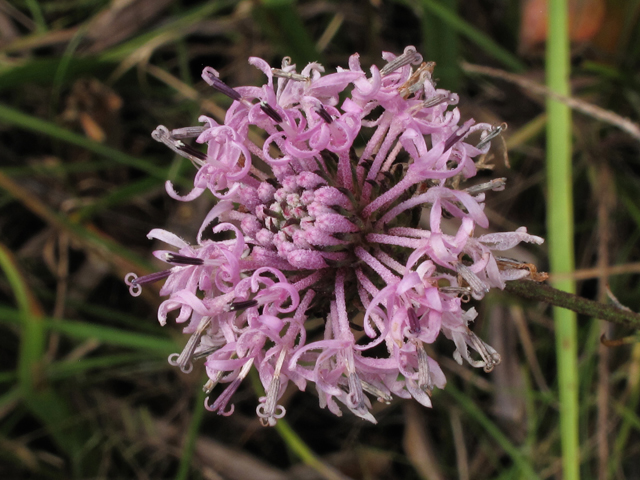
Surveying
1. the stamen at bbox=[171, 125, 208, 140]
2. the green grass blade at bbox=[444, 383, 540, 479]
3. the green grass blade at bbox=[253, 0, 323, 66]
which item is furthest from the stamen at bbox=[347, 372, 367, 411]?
the green grass blade at bbox=[253, 0, 323, 66]

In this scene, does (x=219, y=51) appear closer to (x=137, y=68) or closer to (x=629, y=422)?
(x=137, y=68)

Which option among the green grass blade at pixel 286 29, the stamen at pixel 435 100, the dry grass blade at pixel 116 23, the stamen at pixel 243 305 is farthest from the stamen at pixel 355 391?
the dry grass blade at pixel 116 23

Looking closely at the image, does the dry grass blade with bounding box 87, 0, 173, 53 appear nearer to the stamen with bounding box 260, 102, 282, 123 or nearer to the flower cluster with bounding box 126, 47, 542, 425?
the flower cluster with bounding box 126, 47, 542, 425

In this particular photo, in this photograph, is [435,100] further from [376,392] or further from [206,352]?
[206,352]

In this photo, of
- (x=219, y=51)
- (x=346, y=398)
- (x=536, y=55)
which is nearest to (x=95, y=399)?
(x=219, y=51)

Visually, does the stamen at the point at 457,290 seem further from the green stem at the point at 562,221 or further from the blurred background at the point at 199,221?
the blurred background at the point at 199,221

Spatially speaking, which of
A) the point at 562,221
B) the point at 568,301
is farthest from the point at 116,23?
the point at 568,301

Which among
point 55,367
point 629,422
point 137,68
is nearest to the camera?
point 629,422
